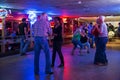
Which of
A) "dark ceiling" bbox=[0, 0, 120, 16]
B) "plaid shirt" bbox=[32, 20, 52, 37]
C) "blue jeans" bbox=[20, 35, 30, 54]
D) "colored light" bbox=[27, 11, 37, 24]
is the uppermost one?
"dark ceiling" bbox=[0, 0, 120, 16]

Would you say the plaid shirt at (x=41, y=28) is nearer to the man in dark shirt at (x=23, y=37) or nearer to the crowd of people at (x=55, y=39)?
the crowd of people at (x=55, y=39)

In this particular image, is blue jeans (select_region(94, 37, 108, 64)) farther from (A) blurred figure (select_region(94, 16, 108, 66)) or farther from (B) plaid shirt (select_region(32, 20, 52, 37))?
(B) plaid shirt (select_region(32, 20, 52, 37))

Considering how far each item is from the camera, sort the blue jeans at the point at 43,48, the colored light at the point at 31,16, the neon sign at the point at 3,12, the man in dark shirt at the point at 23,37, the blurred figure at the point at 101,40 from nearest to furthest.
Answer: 1. the blue jeans at the point at 43,48
2. the blurred figure at the point at 101,40
3. the man in dark shirt at the point at 23,37
4. the neon sign at the point at 3,12
5. the colored light at the point at 31,16

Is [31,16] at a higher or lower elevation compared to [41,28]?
higher

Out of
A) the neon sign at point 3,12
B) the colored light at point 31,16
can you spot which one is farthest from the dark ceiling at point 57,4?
the colored light at point 31,16

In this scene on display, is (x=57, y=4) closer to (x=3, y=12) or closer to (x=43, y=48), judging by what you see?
(x=3, y=12)

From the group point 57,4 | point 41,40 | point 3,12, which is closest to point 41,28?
point 41,40

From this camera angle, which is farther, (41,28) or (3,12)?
(3,12)

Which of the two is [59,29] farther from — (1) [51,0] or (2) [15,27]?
(2) [15,27]

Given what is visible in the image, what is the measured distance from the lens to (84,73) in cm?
842

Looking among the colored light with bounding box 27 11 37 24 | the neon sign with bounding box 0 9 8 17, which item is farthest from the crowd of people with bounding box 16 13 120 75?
the colored light with bounding box 27 11 37 24

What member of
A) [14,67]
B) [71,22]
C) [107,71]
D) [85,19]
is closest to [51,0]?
[14,67]

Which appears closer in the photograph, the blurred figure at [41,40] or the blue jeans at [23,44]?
the blurred figure at [41,40]

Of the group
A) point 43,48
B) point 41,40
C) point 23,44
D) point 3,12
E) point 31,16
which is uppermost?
point 3,12
